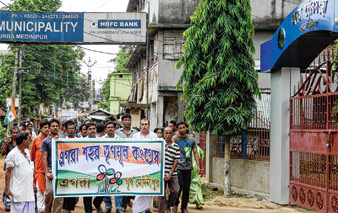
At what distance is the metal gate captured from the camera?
9.80m

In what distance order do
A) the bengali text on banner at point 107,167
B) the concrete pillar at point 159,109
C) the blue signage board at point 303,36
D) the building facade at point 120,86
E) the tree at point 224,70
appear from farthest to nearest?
the building facade at point 120,86 → the concrete pillar at point 159,109 → the tree at point 224,70 → the blue signage board at point 303,36 → the bengali text on banner at point 107,167

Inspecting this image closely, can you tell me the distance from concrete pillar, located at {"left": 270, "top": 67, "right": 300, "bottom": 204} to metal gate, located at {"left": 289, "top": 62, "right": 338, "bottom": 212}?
6.4 inches

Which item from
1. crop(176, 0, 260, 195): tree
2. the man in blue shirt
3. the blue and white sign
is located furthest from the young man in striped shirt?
the blue and white sign

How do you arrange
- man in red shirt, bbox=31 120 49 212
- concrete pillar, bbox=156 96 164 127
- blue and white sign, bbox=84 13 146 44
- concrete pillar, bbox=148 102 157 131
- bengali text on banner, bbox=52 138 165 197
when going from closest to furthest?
bengali text on banner, bbox=52 138 165 197, man in red shirt, bbox=31 120 49 212, blue and white sign, bbox=84 13 146 44, concrete pillar, bbox=156 96 164 127, concrete pillar, bbox=148 102 157 131

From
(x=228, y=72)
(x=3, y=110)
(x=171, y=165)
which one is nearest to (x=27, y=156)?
(x=171, y=165)

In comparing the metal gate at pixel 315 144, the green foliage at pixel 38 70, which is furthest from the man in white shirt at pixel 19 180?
the green foliage at pixel 38 70

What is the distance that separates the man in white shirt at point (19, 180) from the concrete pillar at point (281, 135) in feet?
20.9

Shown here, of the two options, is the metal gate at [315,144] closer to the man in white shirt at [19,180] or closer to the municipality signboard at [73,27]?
the man in white shirt at [19,180]

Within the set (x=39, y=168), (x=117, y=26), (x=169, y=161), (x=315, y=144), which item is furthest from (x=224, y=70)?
(x=117, y=26)

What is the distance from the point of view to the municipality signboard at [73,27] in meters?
22.5

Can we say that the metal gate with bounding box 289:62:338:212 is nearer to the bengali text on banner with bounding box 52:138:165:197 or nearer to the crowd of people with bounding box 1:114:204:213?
the crowd of people with bounding box 1:114:204:213

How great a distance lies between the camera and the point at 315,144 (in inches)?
410

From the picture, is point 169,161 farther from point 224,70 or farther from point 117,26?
point 117,26

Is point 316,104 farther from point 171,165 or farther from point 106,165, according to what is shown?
point 106,165
